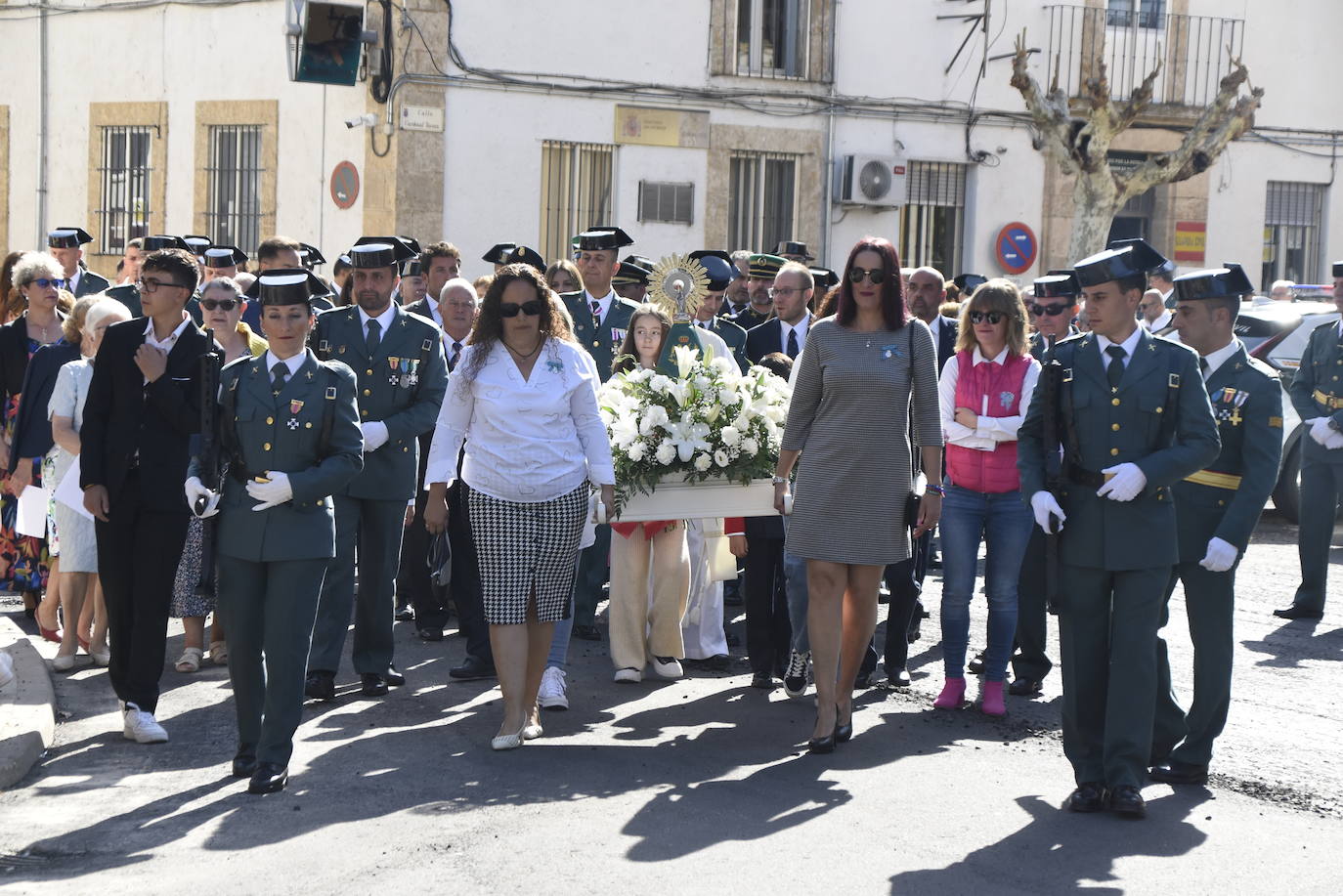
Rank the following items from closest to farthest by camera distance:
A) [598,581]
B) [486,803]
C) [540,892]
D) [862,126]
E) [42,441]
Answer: [540,892] → [486,803] → [42,441] → [598,581] → [862,126]

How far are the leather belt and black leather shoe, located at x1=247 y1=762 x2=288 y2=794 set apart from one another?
3843mm

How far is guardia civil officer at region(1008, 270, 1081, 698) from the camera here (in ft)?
29.3

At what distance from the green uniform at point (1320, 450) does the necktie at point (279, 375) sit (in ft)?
23.8

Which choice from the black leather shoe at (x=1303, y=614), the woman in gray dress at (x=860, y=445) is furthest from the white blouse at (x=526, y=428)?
the black leather shoe at (x=1303, y=614)

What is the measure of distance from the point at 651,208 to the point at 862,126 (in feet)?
11.0

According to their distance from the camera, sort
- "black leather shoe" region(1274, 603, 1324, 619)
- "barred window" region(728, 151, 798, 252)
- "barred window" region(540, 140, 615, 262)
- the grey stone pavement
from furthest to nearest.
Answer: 1. "barred window" region(728, 151, 798, 252)
2. "barred window" region(540, 140, 615, 262)
3. "black leather shoe" region(1274, 603, 1324, 619)
4. the grey stone pavement

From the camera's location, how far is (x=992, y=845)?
6117 mm

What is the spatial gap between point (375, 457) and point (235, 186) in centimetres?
1493

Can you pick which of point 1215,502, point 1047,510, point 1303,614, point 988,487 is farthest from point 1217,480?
point 1303,614

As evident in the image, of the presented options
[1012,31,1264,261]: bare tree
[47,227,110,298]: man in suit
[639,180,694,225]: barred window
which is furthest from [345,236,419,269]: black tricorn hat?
[1012,31,1264,261]: bare tree

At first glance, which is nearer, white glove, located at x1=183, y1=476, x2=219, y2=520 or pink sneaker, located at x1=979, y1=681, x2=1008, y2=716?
white glove, located at x1=183, y1=476, x2=219, y2=520

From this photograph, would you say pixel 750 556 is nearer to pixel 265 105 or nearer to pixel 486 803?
pixel 486 803

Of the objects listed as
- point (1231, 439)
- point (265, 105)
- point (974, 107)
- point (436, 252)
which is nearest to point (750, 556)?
point (1231, 439)

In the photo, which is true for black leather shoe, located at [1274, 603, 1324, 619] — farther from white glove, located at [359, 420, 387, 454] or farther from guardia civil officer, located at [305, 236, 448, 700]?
white glove, located at [359, 420, 387, 454]
